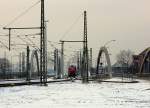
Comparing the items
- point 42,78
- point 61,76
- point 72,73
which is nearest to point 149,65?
point 61,76

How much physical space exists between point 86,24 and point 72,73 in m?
6.34

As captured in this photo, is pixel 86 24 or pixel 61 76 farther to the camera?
pixel 61 76

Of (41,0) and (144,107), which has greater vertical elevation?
(41,0)

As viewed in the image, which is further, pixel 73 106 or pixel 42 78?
pixel 42 78

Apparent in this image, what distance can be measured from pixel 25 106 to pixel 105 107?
2.72 metres

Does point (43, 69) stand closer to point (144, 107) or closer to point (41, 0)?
point (41, 0)

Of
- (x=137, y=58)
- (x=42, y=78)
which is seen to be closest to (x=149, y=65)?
(x=137, y=58)

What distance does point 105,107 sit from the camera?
1653cm

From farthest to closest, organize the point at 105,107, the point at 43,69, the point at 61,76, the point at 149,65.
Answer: the point at 149,65, the point at 61,76, the point at 43,69, the point at 105,107

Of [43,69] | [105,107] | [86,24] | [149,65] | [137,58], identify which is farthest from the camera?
[137,58]

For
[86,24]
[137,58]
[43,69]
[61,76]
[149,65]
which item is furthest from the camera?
[137,58]

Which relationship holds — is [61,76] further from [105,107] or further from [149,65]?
[105,107]

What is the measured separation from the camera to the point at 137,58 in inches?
6668

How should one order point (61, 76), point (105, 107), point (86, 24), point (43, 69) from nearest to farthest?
point (105, 107) → point (43, 69) → point (86, 24) → point (61, 76)
